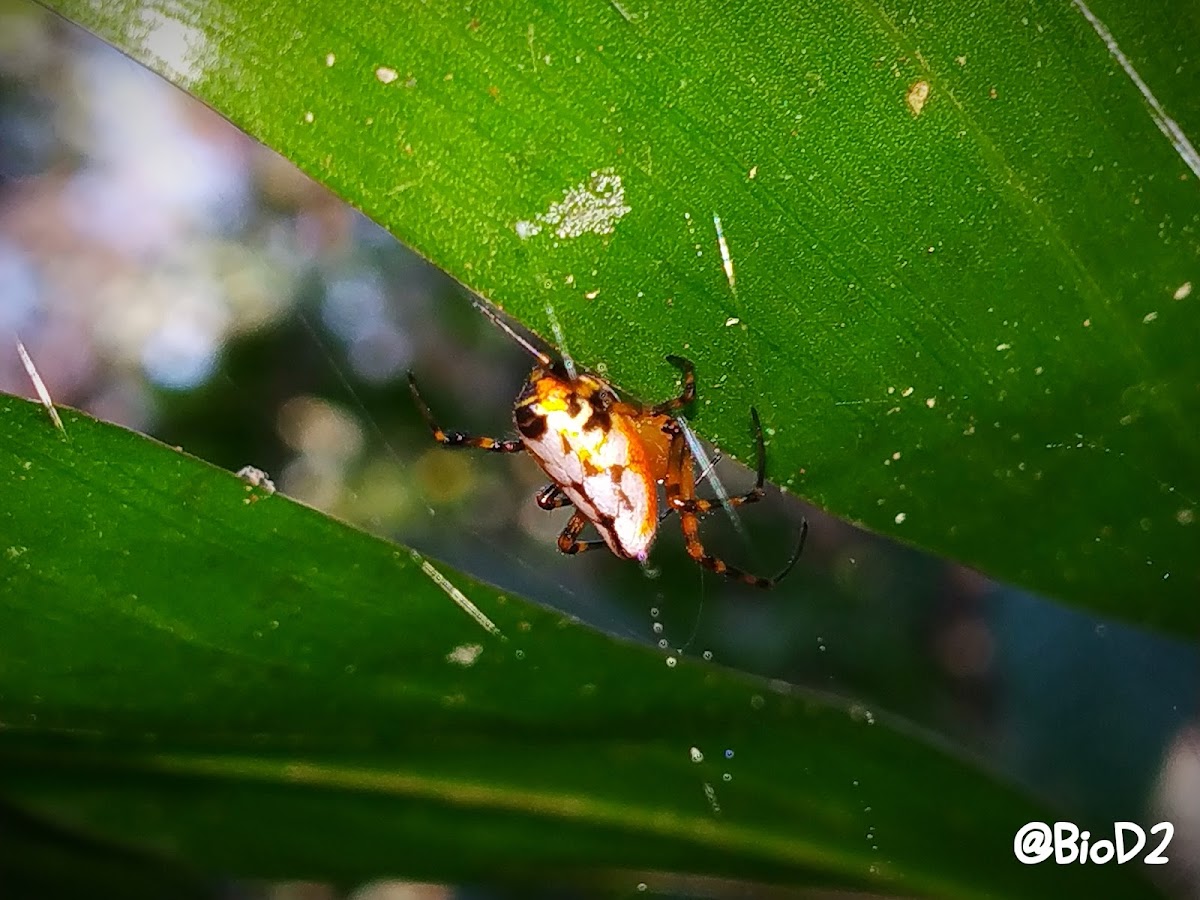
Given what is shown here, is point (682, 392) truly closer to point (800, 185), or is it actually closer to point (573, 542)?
point (800, 185)

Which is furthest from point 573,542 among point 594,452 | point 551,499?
point 594,452

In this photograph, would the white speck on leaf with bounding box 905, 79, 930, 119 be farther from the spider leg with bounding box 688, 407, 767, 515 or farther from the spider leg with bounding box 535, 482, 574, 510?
the spider leg with bounding box 535, 482, 574, 510

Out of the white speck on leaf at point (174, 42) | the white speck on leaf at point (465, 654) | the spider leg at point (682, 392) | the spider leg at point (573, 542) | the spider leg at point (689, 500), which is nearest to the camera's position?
the white speck on leaf at point (174, 42)

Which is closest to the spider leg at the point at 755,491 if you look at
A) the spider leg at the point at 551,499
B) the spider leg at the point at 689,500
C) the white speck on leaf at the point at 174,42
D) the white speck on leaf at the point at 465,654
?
the spider leg at the point at 689,500

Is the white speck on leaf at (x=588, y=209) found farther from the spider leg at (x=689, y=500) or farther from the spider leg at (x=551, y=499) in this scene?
the spider leg at (x=551, y=499)

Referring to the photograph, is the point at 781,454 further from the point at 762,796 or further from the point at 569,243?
the point at 762,796

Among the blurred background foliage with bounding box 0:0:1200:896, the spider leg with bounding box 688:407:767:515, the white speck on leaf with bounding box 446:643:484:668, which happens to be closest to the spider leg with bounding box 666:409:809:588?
the spider leg with bounding box 688:407:767:515
